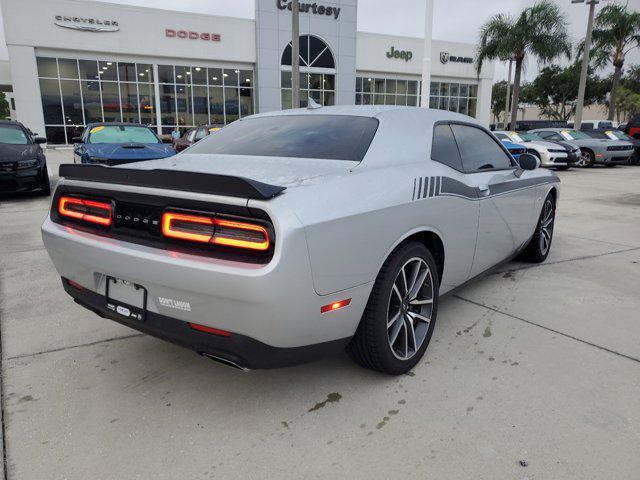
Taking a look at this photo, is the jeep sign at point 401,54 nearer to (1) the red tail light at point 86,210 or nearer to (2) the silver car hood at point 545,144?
(2) the silver car hood at point 545,144

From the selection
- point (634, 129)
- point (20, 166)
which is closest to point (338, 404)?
point (20, 166)

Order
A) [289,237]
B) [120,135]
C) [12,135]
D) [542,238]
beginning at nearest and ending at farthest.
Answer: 1. [289,237]
2. [542,238]
3. [12,135]
4. [120,135]

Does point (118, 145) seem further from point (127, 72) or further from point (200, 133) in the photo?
point (127, 72)

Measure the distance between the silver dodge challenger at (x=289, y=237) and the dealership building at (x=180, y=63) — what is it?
22.5 metres

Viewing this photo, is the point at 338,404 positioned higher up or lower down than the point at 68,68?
lower down

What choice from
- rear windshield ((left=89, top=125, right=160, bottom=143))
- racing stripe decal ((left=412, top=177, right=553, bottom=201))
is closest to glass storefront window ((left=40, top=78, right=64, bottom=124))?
rear windshield ((left=89, top=125, right=160, bottom=143))

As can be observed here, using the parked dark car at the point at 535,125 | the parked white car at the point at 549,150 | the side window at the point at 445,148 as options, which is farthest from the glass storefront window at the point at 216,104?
the side window at the point at 445,148

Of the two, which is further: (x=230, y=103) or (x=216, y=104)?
(x=230, y=103)

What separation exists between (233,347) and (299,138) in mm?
1501

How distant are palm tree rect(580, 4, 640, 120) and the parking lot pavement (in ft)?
97.0

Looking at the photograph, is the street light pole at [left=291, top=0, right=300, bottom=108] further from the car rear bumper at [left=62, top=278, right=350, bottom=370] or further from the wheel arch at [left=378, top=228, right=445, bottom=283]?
the car rear bumper at [left=62, top=278, right=350, bottom=370]

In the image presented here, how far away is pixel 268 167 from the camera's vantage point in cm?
257

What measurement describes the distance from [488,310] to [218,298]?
2400mm

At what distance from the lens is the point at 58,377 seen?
2.66m
